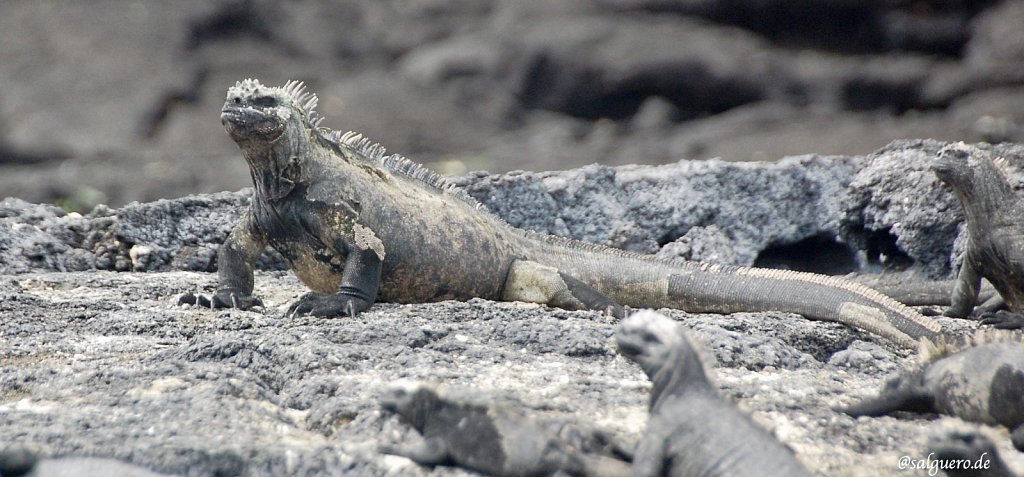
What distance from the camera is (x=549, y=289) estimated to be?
17.3 ft

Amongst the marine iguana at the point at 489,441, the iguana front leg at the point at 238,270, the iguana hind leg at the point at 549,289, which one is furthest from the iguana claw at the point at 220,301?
the marine iguana at the point at 489,441

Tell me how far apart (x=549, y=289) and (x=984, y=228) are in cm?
198

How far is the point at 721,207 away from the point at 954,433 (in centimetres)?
389

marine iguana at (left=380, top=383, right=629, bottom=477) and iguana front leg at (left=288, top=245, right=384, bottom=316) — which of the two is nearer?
marine iguana at (left=380, top=383, right=629, bottom=477)

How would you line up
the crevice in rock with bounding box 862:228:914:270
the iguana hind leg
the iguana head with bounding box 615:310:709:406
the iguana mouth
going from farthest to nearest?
the crevice in rock with bounding box 862:228:914:270 < the iguana hind leg < the iguana mouth < the iguana head with bounding box 615:310:709:406

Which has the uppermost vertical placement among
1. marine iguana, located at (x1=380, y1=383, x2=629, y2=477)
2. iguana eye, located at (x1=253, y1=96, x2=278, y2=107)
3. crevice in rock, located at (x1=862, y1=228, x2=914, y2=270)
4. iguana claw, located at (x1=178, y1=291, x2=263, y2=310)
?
iguana eye, located at (x1=253, y1=96, x2=278, y2=107)

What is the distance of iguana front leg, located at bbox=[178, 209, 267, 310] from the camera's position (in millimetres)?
4891

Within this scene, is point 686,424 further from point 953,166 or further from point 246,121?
point 953,166

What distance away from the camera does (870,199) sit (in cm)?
598

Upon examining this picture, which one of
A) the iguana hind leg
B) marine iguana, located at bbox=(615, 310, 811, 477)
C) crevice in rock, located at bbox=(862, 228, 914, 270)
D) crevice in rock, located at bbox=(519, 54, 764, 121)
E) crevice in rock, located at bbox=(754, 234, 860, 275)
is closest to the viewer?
marine iguana, located at bbox=(615, 310, 811, 477)

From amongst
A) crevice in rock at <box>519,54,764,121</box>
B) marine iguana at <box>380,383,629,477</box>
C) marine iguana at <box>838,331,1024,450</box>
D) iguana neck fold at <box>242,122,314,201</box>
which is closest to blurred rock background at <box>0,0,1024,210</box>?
crevice in rock at <box>519,54,764,121</box>

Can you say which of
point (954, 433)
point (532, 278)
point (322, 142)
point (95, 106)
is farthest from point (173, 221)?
point (95, 106)

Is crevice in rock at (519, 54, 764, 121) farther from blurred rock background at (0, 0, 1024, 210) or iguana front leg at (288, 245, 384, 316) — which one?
iguana front leg at (288, 245, 384, 316)

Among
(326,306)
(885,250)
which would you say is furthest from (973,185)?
(326,306)
